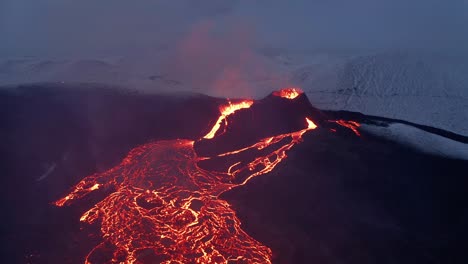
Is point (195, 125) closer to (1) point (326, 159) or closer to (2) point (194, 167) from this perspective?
(2) point (194, 167)

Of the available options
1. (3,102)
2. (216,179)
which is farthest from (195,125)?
(3,102)

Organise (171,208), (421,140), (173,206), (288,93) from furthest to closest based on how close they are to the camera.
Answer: (288,93) < (421,140) < (173,206) < (171,208)

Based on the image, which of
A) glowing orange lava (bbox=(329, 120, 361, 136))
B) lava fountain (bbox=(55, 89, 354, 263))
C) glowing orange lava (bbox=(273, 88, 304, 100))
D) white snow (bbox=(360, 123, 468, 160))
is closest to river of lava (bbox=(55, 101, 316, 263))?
lava fountain (bbox=(55, 89, 354, 263))

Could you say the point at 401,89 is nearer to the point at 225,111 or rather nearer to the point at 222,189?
the point at 225,111

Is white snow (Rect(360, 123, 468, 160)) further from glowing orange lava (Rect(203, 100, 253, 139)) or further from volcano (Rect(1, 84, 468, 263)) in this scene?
glowing orange lava (Rect(203, 100, 253, 139))

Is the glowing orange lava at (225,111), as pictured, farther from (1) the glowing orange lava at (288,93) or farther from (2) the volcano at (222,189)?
(1) the glowing orange lava at (288,93)

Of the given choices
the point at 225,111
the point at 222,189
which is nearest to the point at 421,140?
the point at 225,111
